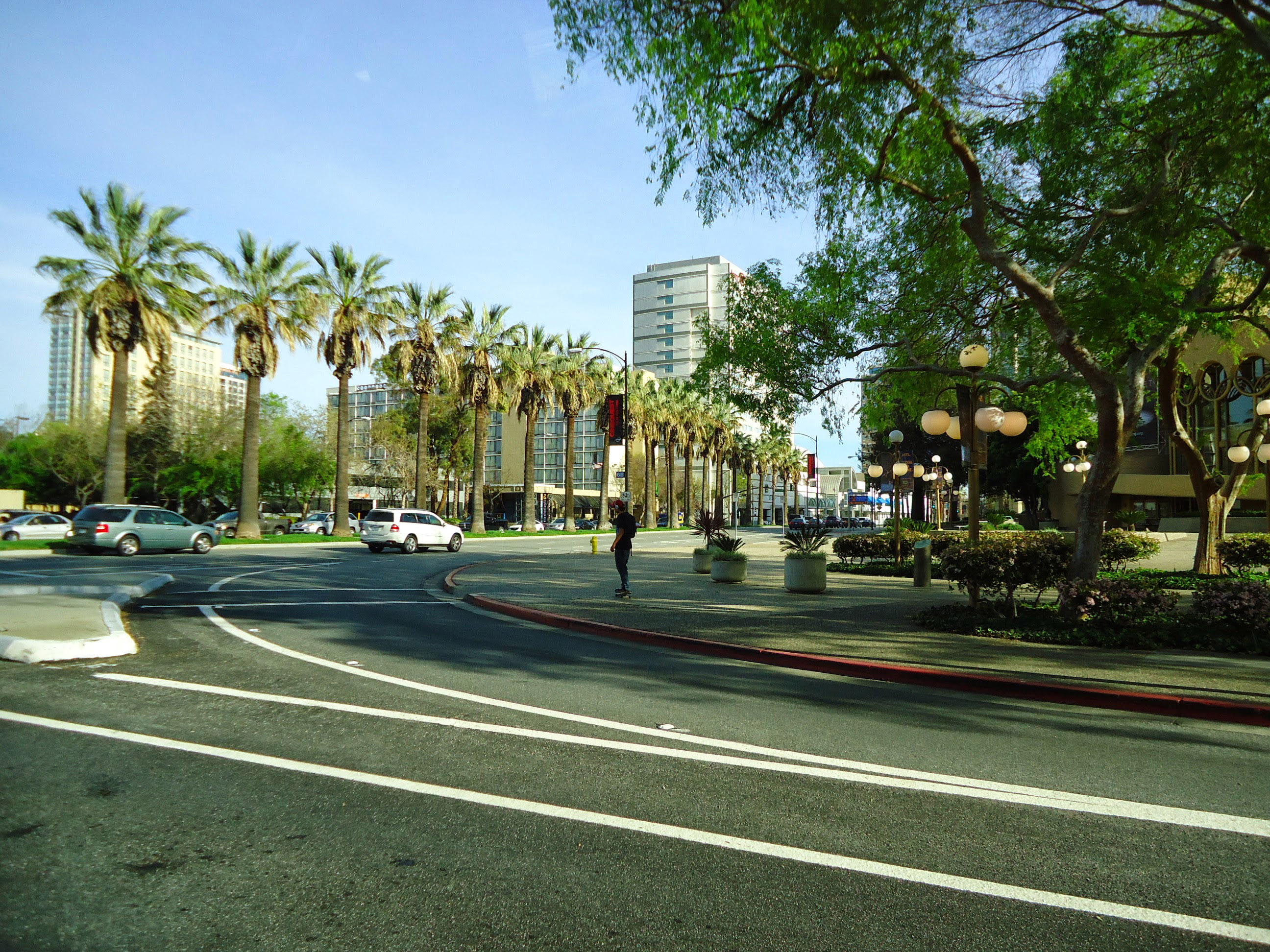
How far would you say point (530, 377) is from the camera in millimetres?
49750

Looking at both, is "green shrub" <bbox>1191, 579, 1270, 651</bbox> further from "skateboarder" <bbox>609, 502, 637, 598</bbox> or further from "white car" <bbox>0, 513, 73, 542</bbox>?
"white car" <bbox>0, 513, 73, 542</bbox>

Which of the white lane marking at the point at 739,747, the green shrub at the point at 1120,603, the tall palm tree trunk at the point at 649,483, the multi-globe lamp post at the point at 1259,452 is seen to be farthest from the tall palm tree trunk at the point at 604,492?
the white lane marking at the point at 739,747

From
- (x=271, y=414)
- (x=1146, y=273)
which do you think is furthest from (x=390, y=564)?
(x=271, y=414)

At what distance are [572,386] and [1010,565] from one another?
140ft

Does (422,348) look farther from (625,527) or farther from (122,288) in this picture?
(625,527)

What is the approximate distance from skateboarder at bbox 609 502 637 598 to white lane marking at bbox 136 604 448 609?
124 inches

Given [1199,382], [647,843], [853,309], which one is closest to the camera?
[647,843]

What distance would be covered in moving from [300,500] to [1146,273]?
63563 millimetres

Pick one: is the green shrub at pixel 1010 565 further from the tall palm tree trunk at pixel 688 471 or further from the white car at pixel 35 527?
the tall palm tree trunk at pixel 688 471

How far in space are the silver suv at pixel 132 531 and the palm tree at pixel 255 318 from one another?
8200 millimetres

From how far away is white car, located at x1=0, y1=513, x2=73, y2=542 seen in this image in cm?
3684

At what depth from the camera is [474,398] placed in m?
46.2

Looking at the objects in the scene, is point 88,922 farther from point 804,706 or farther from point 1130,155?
point 1130,155

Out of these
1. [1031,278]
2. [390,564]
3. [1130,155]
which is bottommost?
[390,564]
